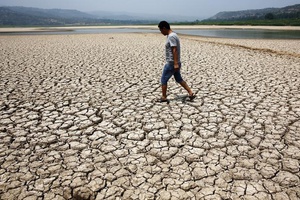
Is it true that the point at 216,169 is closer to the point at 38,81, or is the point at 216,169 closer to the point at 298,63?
the point at 38,81

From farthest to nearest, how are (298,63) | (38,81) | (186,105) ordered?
(298,63)
(38,81)
(186,105)

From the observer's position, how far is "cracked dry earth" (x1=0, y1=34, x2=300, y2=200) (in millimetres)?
2227

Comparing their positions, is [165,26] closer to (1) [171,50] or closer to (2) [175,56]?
(1) [171,50]

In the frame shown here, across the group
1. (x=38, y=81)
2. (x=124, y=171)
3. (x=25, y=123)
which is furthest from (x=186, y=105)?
(x=38, y=81)

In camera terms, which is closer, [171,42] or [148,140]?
[148,140]

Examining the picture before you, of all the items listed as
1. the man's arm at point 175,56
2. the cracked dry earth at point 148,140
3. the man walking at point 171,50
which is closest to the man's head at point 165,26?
the man walking at point 171,50

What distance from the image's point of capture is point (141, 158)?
2.69 m

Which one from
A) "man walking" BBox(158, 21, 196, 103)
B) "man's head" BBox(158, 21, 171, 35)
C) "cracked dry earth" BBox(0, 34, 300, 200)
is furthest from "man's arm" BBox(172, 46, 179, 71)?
"cracked dry earth" BBox(0, 34, 300, 200)

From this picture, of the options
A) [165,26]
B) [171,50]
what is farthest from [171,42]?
[165,26]

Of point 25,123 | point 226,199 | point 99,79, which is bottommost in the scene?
point 226,199

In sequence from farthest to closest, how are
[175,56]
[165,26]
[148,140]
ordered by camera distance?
[175,56], [165,26], [148,140]

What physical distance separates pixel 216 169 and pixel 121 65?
649cm

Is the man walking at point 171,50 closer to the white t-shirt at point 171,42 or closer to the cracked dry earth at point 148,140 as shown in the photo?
the white t-shirt at point 171,42

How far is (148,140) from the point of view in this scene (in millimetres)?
3098
